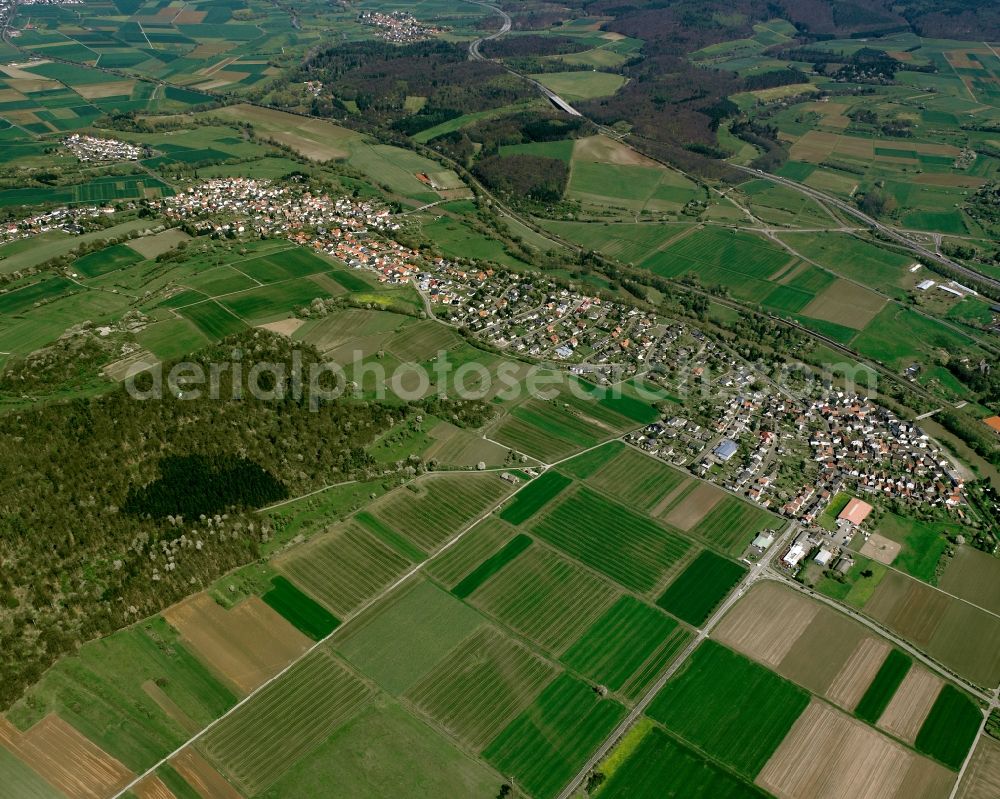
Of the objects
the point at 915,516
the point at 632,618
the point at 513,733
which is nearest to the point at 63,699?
the point at 513,733

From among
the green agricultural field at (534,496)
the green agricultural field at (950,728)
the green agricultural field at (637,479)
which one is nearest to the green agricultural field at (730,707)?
the green agricultural field at (950,728)

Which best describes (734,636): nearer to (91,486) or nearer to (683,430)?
(683,430)

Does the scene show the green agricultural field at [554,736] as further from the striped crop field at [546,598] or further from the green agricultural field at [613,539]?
the green agricultural field at [613,539]

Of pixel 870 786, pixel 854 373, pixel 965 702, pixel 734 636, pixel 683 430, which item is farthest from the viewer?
pixel 854 373

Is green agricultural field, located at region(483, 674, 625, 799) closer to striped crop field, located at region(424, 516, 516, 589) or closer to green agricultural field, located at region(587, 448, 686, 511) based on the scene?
striped crop field, located at region(424, 516, 516, 589)

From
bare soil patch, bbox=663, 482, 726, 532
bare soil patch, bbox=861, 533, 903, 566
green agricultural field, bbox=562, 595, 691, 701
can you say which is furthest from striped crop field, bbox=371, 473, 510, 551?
bare soil patch, bbox=861, 533, 903, 566
